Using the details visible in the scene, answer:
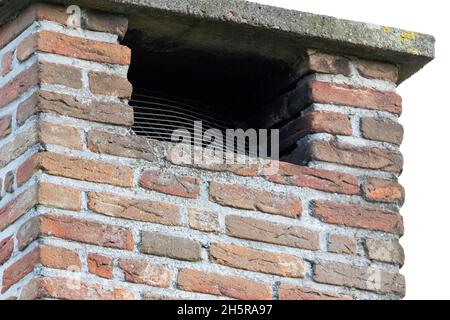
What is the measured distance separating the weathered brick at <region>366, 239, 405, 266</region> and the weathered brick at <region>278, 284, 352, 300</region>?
0.21 m

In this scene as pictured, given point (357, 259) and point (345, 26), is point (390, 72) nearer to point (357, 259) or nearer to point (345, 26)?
point (345, 26)

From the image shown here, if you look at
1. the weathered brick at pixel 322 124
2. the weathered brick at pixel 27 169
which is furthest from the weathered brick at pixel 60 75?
the weathered brick at pixel 322 124

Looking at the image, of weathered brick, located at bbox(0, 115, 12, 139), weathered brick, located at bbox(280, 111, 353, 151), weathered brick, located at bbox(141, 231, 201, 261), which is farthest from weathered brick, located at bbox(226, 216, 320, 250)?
weathered brick, located at bbox(0, 115, 12, 139)

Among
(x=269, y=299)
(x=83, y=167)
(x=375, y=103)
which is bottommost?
(x=269, y=299)

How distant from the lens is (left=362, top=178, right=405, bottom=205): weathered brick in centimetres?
598

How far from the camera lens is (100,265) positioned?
550 centimetres

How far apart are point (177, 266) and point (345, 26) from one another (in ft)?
3.40

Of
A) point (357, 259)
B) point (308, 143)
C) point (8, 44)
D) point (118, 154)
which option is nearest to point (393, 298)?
point (357, 259)

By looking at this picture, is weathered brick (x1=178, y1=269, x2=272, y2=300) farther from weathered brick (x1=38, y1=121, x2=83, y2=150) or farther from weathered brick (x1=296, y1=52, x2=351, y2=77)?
weathered brick (x1=296, y1=52, x2=351, y2=77)

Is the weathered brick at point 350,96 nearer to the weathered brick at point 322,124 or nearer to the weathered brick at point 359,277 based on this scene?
the weathered brick at point 322,124

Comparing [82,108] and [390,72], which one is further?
[390,72]

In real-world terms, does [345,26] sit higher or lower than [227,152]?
higher

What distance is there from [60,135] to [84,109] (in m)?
0.13

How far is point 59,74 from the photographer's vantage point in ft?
18.8
